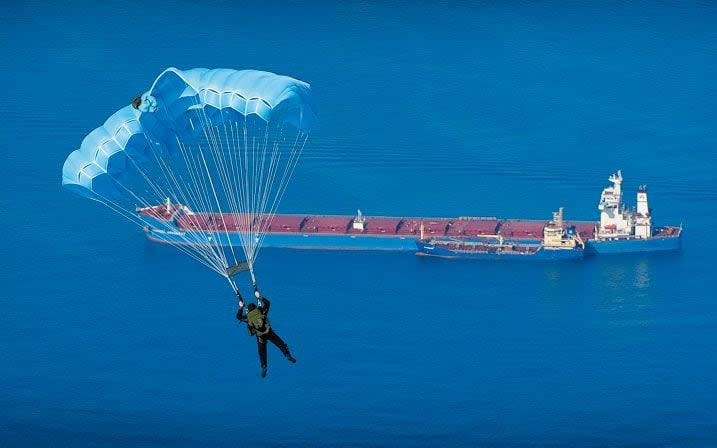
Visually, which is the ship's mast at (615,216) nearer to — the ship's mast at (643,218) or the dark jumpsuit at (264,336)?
the ship's mast at (643,218)

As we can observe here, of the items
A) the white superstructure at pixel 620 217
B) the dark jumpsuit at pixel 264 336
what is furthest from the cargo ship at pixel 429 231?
the dark jumpsuit at pixel 264 336

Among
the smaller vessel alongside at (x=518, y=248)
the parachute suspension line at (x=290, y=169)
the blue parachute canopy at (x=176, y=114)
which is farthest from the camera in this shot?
the parachute suspension line at (x=290, y=169)

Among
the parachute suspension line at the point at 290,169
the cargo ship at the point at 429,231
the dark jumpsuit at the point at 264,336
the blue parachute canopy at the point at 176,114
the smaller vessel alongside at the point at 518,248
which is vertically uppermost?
the parachute suspension line at the point at 290,169

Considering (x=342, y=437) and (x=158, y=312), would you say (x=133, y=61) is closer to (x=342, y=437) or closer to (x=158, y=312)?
(x=158, y=312)

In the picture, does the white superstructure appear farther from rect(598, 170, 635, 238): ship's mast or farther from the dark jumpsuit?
the dark jumpsuit

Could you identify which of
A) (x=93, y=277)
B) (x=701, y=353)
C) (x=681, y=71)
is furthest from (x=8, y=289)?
(x=681, y=71)

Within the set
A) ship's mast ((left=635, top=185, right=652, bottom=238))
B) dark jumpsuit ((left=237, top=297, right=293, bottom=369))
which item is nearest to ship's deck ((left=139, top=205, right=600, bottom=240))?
ship's mast ((left=635, top=185, right=652, bottom=238))
